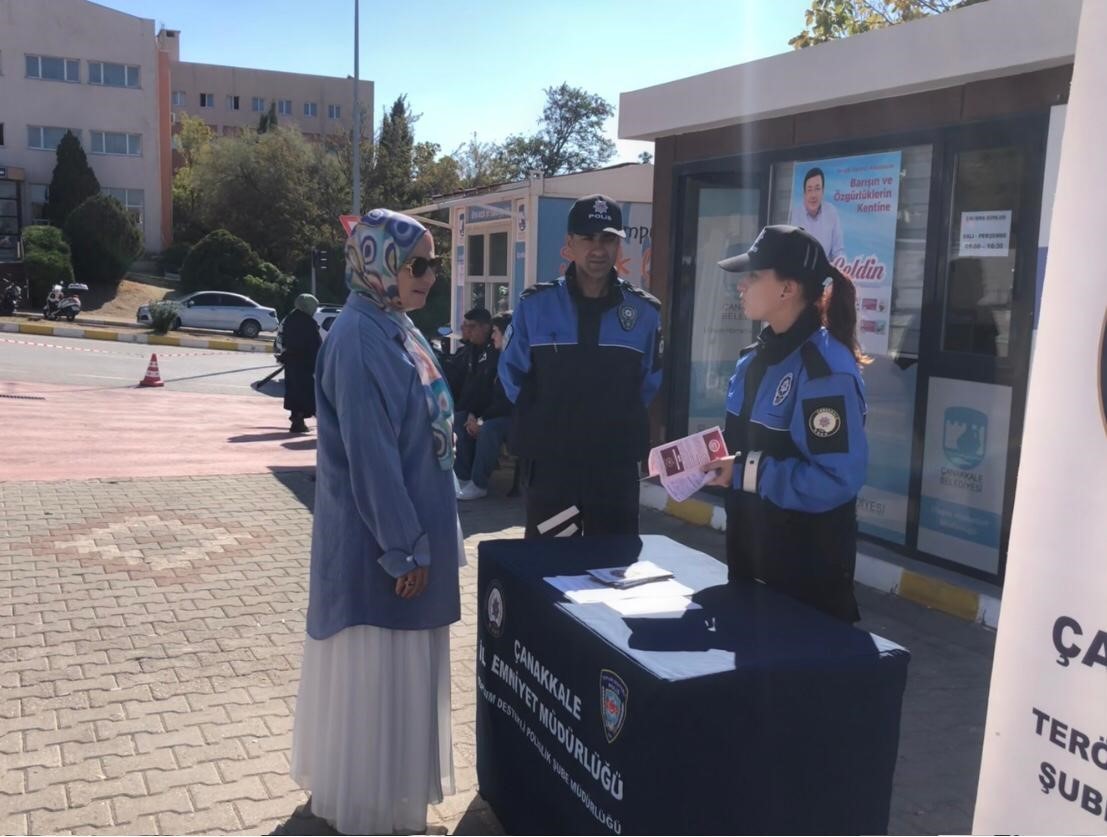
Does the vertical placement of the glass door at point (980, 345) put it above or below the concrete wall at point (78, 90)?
below

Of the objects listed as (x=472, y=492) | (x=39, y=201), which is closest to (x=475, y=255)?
(x=472, y=492)

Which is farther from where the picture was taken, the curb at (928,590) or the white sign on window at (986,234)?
the white sign on window at (986,234)

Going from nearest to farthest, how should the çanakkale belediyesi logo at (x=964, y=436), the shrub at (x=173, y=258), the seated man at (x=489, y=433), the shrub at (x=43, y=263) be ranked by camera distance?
1. the çanakkale belediyesi logo at (x=964, y=436)
2. the seated man at (x=489, y=433)
3. the shrub at (x=43, y=263)
4. the shrub at (x=173, y=258)

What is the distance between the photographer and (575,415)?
3975 millimetres

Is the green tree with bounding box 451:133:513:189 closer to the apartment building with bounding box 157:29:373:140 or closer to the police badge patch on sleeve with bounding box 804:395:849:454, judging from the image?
the apartment building with bounding box 157:29:373:140

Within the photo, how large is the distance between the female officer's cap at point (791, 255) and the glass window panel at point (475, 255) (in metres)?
10.5

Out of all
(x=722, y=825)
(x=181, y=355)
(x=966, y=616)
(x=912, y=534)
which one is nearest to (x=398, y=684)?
(x=722, y=825)

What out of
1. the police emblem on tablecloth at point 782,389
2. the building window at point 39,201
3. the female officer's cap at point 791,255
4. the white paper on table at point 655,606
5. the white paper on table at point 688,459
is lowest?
the white paper on table at point 655,606

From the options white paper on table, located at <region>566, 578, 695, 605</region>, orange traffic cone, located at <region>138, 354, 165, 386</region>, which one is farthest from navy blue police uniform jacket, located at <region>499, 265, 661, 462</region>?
orange traffic cone, located at <region>138, 354, 165, 386</region>

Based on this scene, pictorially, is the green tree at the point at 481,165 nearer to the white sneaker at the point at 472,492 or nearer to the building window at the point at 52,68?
the building window at the point at 52,68

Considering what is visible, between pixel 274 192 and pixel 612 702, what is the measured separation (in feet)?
160

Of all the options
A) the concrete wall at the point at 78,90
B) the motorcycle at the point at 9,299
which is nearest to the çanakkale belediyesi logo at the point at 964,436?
the motorcycle at the point at 9,299

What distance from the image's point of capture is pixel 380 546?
120 inches

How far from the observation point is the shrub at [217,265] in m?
41.8
